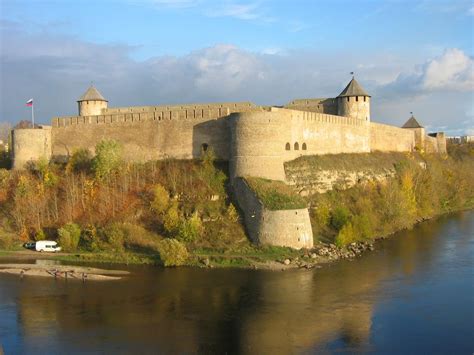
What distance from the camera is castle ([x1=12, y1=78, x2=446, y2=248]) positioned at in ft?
56.4

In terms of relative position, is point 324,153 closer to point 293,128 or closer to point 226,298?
point 293,128

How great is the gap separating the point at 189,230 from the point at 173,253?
1262 mm

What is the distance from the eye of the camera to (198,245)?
16766 mm

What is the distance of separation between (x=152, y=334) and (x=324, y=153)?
1317cm

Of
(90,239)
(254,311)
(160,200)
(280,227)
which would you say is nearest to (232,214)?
(280,227)

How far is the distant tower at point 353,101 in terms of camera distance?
24.4m

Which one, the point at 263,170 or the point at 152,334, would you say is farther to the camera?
the point at 263,170

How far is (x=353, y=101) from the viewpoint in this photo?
80.2ft

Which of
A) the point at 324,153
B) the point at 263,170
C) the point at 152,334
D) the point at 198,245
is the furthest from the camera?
the point at 324,153

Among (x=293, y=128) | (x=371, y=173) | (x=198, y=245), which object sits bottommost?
(x=198, y=245)

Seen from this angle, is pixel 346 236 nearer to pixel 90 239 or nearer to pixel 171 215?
pixel 171 215

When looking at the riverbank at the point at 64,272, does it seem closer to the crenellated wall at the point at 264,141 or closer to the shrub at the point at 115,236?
the shrub at the point at 115,236

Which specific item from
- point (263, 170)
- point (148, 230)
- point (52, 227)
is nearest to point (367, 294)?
point (263, 170)

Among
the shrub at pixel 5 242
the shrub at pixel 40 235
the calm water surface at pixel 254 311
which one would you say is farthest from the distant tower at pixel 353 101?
the shrub at pixel 5 242
